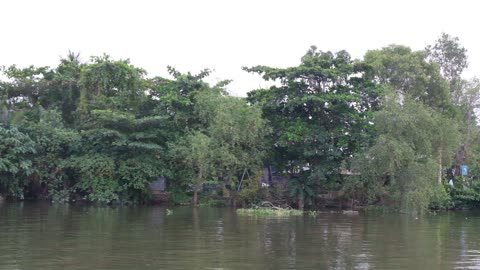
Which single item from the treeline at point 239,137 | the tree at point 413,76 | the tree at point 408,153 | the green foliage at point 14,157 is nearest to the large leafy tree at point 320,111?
the treeline at point 239,137

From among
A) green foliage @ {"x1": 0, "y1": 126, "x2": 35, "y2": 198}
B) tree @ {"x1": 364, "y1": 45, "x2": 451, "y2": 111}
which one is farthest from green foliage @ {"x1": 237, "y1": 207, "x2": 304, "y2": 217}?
green foliage @ {"x1": 0, "y1": 126, "x2": 35, "y2": 198}

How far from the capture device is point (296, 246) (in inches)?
579

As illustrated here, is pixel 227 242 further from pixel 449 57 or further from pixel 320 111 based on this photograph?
pixel 449 57

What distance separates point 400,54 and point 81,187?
20866 mm

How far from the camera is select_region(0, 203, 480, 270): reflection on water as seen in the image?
11.8 m

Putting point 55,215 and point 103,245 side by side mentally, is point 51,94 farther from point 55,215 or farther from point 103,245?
point 103,245

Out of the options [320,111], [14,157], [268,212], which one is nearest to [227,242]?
[268,212]

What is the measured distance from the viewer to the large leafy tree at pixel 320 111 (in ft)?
98.1

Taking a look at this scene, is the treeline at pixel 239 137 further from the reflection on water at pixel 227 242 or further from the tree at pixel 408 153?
the reflection on water at pixel 227 242

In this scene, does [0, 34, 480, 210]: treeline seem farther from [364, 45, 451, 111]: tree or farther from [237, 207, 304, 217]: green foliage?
[237, 207, 304, 217]: green foliage

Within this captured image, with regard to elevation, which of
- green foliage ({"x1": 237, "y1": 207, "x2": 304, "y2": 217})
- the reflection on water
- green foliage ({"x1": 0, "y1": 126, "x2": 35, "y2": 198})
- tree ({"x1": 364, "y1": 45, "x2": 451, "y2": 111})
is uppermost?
tree ({"x1": 364, "y1": 45, "x2": 451, "y2": 111})

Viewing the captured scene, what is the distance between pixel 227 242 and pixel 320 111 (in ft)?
55.2

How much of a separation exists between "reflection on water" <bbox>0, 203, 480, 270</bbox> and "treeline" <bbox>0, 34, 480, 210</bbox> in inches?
237

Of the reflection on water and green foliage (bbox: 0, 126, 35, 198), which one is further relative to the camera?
green foliage (bbox: 0, 126, 35, 198)
